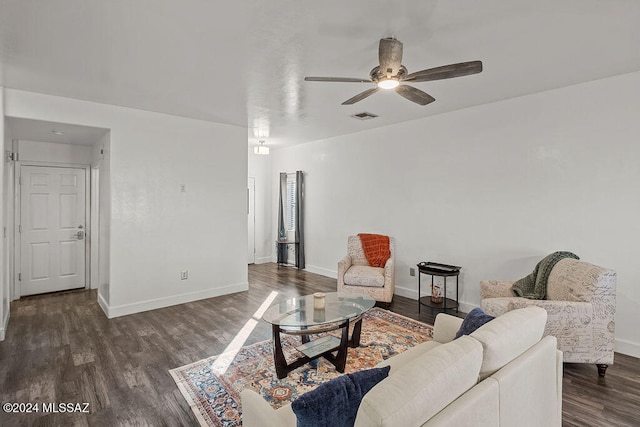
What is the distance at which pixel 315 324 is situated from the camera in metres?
2.75

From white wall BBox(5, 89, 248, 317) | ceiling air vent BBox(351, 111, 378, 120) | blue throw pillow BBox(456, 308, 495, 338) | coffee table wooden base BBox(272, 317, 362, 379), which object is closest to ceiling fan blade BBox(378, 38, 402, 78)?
blue throw pillow BBox(456, 308, 495, 338)

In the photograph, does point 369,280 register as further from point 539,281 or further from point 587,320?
point 587,320

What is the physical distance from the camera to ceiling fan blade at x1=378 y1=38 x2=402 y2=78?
2.28 meters

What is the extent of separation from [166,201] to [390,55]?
3.77 meters

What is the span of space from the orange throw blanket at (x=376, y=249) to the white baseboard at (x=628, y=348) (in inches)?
108

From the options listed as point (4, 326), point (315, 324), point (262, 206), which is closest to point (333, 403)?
point (315, 324)

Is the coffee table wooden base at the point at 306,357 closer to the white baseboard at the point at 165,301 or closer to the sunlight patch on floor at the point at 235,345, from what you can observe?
the sunlight patch on floor at the point at 235,345

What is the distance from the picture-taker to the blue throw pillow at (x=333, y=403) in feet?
3.73

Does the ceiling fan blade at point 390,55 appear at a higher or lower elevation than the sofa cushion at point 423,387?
higher

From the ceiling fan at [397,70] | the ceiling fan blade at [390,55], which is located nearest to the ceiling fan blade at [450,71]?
the ceiling fan at [397,70]

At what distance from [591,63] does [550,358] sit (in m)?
2.73

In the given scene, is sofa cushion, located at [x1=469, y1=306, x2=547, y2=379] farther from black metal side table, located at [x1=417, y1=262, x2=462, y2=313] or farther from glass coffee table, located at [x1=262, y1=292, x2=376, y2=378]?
black metal side table, located at [x1=417, y1=262, x2=462, y2=313]

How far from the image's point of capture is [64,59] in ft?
9.43

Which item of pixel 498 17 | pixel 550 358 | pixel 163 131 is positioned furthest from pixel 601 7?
pixel 163 131
